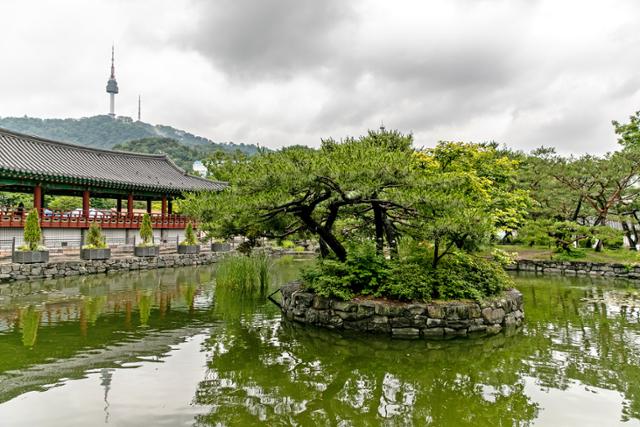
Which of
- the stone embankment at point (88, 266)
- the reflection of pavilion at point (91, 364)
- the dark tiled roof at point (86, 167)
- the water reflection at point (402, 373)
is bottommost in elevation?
the water reflection at point (402, 373)

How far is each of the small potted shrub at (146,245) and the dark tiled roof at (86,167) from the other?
3.65 metres

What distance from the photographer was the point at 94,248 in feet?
70.3

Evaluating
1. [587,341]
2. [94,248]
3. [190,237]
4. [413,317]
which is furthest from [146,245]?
[587,341]

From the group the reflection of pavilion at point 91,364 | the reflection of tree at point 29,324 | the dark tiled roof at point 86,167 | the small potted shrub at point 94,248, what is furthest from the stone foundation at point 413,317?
the small potted shrub at point 94,248

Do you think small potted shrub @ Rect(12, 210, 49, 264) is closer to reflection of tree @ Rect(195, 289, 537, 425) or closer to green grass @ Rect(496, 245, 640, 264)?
reflection of tree @ Rect(195, 289, 537, 425)

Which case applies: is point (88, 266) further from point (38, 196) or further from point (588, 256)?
point (588, 256)

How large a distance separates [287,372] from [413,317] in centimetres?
357

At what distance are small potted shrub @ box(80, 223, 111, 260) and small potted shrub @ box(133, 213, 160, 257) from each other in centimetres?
200

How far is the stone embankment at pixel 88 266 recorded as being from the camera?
17969 mm

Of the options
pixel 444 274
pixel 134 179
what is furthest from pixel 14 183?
pixel 444 274

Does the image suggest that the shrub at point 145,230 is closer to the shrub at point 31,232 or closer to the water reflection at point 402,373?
the shrub at point 31,232

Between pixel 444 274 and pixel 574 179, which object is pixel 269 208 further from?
pixel 574 179

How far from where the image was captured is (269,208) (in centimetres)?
984

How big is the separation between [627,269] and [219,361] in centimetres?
2332
